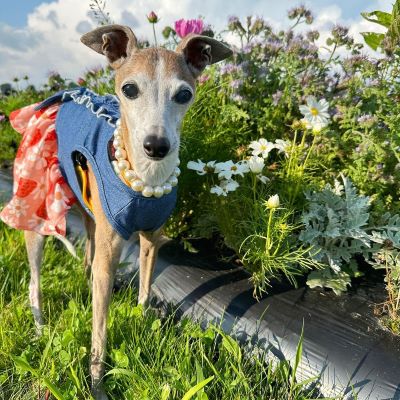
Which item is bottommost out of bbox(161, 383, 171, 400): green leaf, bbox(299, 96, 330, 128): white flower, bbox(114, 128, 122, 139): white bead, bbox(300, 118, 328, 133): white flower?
bbox(161, 383, 171, 400): green leaf

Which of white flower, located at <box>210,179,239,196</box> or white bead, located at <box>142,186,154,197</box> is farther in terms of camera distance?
white flower, located at <box>210,179,239,196</box>

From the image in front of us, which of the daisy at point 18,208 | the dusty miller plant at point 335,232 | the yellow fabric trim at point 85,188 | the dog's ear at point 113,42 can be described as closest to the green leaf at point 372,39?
the dusty miller plant at point 335,232

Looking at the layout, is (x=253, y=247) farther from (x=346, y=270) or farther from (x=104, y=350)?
(x=104, y=350)

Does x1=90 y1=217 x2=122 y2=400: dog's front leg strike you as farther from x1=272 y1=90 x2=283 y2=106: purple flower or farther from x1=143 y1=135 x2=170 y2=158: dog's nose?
x1=272 y1=90 x2=283 y2=106: purple flower

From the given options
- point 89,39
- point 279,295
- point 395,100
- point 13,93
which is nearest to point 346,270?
point 279,295

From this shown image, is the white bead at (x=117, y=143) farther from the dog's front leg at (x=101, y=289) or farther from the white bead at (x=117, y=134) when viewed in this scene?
the dog's front leg at (x=101, y=289)

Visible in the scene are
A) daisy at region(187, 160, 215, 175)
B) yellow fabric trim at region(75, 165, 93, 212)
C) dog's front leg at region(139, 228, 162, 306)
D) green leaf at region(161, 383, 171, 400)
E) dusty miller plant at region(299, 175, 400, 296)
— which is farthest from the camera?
daisy at region(187, 160, 215, 175)

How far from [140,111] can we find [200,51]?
532 mm

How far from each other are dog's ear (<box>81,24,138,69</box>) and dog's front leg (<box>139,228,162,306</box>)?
2.89 ft

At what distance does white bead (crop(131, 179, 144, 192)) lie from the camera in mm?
1805

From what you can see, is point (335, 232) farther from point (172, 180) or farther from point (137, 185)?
point (137, 185)

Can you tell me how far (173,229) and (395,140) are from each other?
1.65 metres

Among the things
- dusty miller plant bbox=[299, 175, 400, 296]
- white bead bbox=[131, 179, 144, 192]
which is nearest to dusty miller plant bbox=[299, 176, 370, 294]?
dusty miller plant bbox=[299, 175, 400, 296]

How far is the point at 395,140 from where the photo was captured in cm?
238
